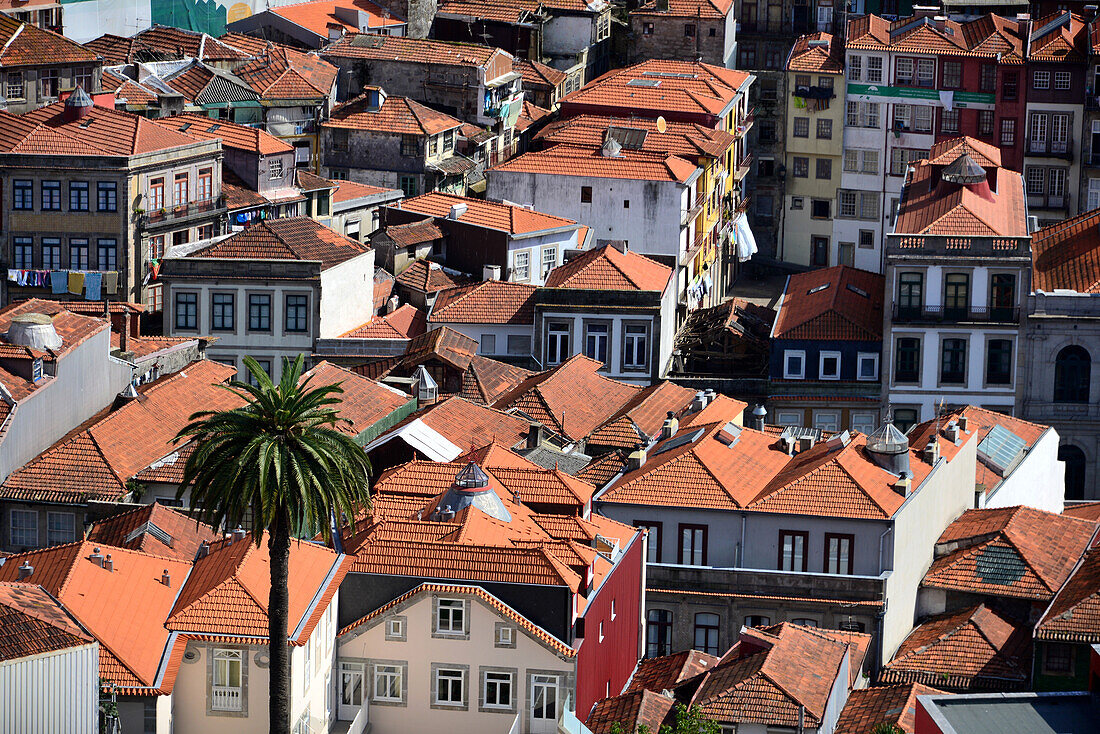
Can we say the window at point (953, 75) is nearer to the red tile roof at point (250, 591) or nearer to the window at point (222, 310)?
the window at point (222, 310)

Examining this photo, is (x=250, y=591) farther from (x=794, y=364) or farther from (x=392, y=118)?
(x=392, y=118)

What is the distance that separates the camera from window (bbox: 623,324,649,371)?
11894 centimetres

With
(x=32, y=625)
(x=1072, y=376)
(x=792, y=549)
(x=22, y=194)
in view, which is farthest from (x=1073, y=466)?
(x=32, y=625)

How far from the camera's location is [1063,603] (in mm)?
87562

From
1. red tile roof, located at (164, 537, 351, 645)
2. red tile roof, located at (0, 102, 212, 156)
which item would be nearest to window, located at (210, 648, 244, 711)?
red tile roof, located at (164, 537, 351, 645)

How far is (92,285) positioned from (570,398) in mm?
29183

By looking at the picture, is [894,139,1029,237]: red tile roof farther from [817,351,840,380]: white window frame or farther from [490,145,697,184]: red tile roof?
[490,145,697,184]: red tile roof

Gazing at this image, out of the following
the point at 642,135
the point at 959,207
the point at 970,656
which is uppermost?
the point at 642,135

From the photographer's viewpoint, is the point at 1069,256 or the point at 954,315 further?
the point at 1069,256

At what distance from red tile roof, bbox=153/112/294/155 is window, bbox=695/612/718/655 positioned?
51.2 metres

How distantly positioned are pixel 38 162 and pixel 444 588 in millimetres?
53399

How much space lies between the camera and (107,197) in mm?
121188

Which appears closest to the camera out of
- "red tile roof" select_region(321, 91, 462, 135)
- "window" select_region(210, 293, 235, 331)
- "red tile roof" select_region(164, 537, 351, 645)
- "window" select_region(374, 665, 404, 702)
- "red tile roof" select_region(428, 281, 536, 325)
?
"red tile roof" select_region(164, 537, 351, 645)

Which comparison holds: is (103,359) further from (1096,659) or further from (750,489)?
(1096,659)
